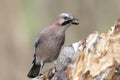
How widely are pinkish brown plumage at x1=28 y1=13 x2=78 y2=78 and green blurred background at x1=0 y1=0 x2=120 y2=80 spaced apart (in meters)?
4.50

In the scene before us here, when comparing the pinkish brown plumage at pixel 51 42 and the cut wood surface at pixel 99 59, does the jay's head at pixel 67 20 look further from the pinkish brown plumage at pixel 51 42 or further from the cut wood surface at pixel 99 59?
the cut wood surface at pixel 99 59

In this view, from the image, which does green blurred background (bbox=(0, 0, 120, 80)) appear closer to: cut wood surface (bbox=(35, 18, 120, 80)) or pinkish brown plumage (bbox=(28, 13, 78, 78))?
pinkish brown plumage (bbox=(28, 13, 78, 78))

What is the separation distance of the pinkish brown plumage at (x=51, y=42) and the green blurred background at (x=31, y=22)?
4498 mm

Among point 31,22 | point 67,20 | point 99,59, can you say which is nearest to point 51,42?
point 67,20

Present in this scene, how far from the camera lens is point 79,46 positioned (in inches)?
326

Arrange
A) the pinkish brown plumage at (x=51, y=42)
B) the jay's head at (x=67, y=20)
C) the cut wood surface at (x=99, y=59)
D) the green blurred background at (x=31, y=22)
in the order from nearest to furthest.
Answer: the cut wood surface at (x=99, y=59), the jay's head at (x=67, y=20), the pinkish brown plumage at (x=51, y=42), the green blurred background at (x=31, y=22)

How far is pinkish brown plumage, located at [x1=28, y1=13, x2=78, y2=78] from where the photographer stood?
9.09 metres

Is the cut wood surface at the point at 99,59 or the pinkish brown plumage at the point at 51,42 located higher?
the cut wood surface at the point at 99,59

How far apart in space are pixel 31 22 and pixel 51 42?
5804mm

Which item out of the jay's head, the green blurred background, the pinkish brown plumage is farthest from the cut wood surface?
the green blurred background

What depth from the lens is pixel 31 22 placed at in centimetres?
1527

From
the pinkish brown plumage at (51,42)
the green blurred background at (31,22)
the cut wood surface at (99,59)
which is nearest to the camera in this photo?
the cut wood surface at (99,59)

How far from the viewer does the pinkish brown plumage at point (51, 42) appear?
9.09 meters

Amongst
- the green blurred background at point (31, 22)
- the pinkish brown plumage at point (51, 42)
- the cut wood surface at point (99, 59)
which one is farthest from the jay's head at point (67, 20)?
the green blurred background at point (31, 22)
